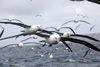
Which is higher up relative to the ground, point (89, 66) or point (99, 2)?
point (99, 2)

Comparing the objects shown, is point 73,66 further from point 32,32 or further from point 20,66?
point 32,32

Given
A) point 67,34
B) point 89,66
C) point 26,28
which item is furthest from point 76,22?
point 26,28

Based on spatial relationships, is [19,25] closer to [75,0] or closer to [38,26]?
[38,26]

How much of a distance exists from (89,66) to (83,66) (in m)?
1.32

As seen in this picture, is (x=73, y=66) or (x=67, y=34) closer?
(x=67, y=34)

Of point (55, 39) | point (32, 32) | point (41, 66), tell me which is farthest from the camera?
point (41, 66)

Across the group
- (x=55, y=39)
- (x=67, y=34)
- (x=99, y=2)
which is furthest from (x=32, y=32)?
(x=99, y=2)

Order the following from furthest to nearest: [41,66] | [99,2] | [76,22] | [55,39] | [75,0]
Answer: [41,66] → [76,22] → [75,0] → [99,2] → [55,39]

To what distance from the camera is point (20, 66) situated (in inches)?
1681

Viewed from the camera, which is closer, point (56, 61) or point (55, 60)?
point (56, 61)

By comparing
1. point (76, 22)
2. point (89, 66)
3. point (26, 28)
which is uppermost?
point (26, 28)

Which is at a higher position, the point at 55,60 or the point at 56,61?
the point at 56,61

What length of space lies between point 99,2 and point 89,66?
59.5 ft

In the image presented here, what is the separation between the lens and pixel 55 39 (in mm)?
15805
